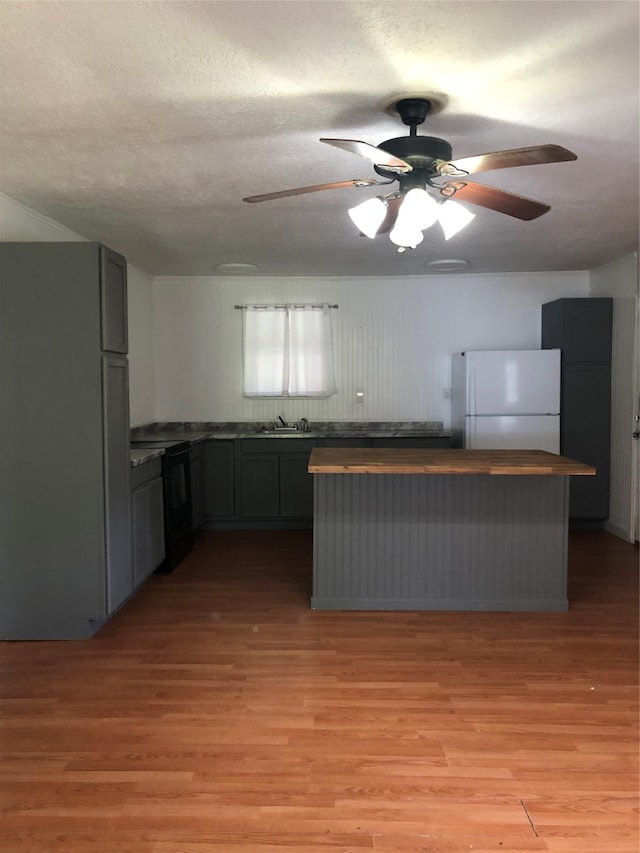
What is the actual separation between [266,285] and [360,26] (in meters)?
4.16

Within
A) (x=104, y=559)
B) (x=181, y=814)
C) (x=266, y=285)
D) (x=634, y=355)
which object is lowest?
(x=181, y=814)

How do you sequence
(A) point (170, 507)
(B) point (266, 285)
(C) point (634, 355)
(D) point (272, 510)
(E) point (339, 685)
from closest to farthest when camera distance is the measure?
(E) point (339, 685), (A) point (170, 507), (C) point (634, 355), (D) point (272, 510), (B) point (266, 285)

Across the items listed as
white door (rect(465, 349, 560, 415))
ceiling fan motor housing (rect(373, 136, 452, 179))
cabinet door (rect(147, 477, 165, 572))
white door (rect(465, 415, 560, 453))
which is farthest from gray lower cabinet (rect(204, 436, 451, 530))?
ceiling fan motor housing (rect(373, 136, 452, 179))

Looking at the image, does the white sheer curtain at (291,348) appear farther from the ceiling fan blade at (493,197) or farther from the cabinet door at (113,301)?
the ceiling fan blade at (493,197)

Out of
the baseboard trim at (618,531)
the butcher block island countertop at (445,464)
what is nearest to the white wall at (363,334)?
the baseboard trim at (618,531)

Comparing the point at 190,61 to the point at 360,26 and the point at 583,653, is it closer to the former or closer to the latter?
the point at 360,26

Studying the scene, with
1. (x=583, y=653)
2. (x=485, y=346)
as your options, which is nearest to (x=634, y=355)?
(x=485, y=346)

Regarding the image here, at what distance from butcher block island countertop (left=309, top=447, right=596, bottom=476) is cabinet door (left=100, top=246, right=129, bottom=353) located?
126cm

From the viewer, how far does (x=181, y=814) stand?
1.95 meters

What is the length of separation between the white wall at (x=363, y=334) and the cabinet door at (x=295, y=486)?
25.7 inches

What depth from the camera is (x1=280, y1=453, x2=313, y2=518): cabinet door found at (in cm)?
541

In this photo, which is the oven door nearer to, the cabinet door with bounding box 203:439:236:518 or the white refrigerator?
the cabinet door with bounding box 203:439:236:518

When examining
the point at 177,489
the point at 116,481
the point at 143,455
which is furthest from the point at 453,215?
the point at 177,489

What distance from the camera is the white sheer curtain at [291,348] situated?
5.82 metres
